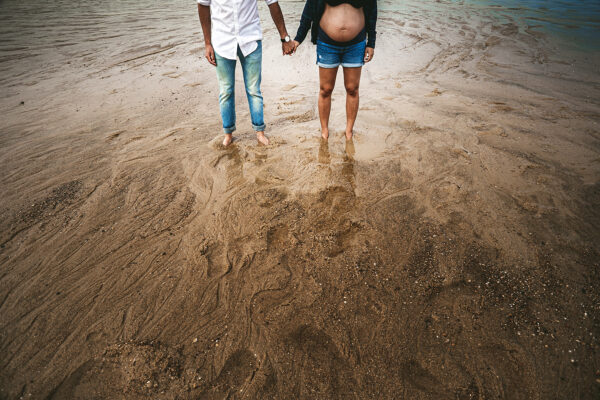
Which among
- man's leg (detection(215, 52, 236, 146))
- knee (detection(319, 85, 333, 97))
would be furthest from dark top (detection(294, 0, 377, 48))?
man's leg (detection(215, 52, 236, 146))

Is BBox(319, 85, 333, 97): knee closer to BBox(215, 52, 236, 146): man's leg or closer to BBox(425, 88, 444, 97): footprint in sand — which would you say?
BBox(215, 52, 236, 146): man's leg

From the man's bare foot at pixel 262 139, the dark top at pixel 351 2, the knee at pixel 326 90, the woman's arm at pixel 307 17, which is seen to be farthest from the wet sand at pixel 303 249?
the dark top at pixel 351 2

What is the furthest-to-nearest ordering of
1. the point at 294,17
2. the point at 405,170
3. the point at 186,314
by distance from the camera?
the point at 294,17
the point at 405,170
the point at 186,314

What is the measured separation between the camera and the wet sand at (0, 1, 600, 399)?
151 centimetres

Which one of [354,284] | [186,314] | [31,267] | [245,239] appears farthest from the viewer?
[245,239]

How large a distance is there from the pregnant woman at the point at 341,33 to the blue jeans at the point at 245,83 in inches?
20.6

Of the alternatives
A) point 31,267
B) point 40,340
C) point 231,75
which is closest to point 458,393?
point 40,340

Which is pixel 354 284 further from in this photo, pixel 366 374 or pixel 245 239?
pixel 245 239

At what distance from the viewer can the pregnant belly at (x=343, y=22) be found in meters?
2.66

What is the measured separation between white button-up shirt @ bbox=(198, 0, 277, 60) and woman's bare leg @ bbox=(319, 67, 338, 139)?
82cm

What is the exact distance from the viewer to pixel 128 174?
303 cm

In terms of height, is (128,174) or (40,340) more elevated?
(128,174)

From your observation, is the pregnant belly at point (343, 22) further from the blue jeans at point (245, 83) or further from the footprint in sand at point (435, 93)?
the footprint in sand at point (435, 93)

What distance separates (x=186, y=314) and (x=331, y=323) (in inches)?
37.6
